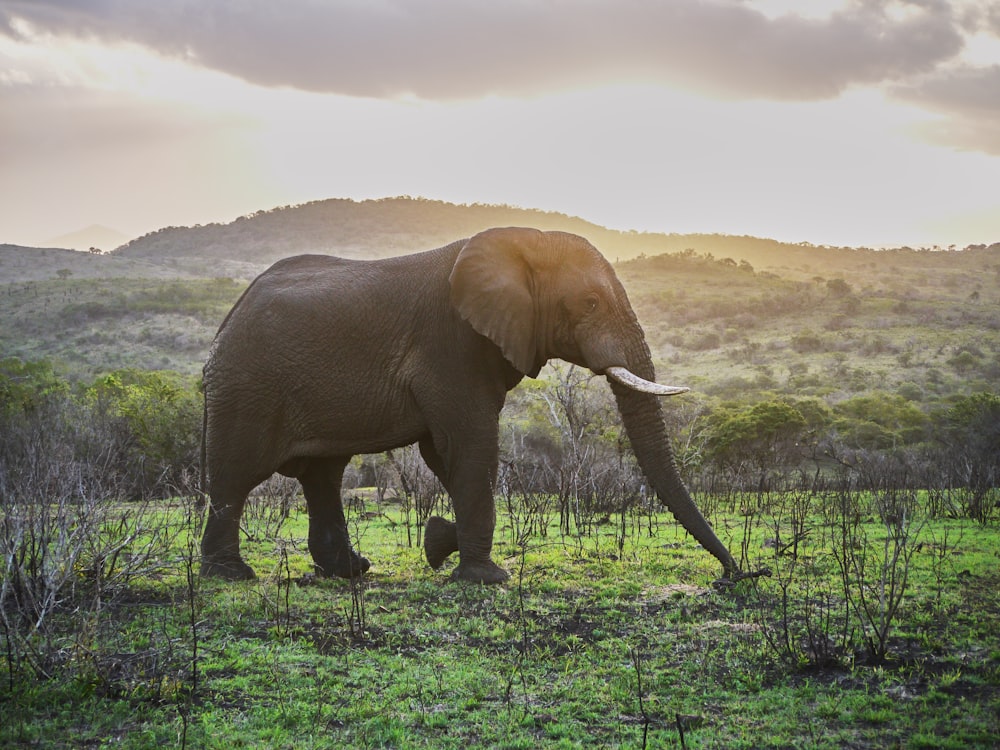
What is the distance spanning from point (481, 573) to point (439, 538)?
27.9 inches

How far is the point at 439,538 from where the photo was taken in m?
9.41

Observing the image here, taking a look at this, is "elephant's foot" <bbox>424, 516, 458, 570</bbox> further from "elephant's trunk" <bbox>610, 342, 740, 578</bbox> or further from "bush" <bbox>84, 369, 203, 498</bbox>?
"bush" <bbox>84, 369, 203, 498</bbox>

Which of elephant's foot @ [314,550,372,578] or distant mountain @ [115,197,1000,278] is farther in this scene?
distant mountain @ [115,197,1000,278]

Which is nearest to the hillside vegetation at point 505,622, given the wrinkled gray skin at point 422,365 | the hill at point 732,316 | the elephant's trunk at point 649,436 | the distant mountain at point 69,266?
the wrinkled gray skin at point 422,365

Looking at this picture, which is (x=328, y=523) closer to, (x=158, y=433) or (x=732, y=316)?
(x=158, y=433)

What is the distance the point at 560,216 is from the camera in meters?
118

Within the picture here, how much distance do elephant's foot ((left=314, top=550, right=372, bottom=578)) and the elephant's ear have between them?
2507mm

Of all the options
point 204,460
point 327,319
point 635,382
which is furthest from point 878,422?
point 204,460

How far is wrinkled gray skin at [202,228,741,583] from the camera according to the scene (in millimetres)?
8852

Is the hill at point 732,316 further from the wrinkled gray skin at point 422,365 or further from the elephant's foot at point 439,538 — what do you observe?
the elephant's foot at point 439,538

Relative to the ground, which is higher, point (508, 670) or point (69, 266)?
point (69, 266)

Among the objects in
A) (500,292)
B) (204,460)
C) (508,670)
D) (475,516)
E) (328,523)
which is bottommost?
(508,670)

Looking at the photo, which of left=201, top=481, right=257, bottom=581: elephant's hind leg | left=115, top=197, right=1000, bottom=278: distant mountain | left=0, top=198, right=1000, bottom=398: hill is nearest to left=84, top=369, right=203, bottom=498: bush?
left=201, top=481, right=257, bottom=581: elephant's hind leg

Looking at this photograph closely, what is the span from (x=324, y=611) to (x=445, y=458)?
1.78 meters
